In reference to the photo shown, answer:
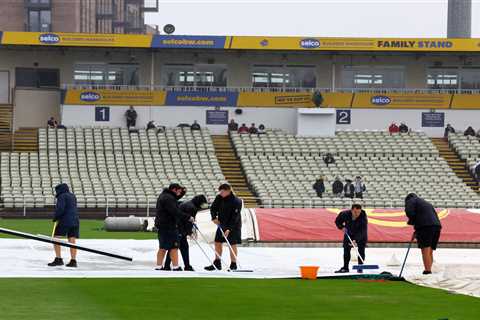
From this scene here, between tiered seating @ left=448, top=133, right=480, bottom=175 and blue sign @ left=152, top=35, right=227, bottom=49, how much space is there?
12980 mm

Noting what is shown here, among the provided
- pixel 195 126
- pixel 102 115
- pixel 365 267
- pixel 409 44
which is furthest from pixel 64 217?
pixel 409 44

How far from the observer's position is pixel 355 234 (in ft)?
79.5

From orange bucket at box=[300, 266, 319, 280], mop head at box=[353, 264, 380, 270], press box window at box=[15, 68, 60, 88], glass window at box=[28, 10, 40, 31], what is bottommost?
mop head at box=[353, 264, 380, 270]

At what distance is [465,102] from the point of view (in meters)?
64.7

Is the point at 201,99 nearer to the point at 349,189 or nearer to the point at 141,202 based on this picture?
the point at 349,189

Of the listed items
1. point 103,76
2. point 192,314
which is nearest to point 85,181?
point 103,76

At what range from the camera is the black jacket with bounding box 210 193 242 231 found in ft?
76.1

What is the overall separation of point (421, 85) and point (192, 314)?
171ft

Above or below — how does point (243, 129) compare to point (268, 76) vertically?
below

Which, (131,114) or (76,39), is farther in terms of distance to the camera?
(76,39)

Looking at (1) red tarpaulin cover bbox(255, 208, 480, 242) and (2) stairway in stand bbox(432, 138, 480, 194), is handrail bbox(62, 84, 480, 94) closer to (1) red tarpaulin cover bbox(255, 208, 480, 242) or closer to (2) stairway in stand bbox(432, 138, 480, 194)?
(2) stairway in stand bbox(432, 138, 480, 194)

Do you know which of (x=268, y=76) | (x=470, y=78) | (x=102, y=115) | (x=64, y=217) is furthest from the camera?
(x=470, y=78)

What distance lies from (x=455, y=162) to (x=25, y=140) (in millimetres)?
20954

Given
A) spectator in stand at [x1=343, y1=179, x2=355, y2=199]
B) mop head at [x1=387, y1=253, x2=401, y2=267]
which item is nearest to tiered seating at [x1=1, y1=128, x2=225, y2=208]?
spectator in stand at [x1=343, y1=179, x2=355, y2=199]
